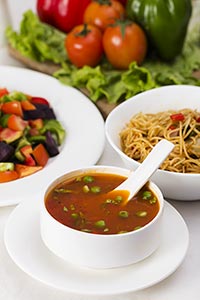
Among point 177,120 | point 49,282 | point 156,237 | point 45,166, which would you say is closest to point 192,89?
point 177,120

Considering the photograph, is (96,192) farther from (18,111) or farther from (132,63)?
(132,63)

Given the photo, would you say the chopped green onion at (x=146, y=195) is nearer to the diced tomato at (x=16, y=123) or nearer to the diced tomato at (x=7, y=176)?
the diced tomato at (x=7, y=176)

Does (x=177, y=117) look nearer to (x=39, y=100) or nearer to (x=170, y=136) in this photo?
(x=170, y=136)

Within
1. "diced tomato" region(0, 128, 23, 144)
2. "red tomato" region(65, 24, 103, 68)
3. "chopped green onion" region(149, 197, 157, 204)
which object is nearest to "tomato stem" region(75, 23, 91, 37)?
"red tomato" region(65, 24, 103, 68)

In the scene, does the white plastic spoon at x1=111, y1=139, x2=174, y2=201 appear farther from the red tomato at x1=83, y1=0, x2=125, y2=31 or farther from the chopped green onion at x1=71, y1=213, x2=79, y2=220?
the red tomato at x1=83, y1=0, x2=125, y2=31

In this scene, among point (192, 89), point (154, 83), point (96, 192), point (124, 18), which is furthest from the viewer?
point (124, 18)

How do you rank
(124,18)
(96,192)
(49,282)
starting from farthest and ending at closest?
1. (124,18)
2. (96,192)
3. (49,282)

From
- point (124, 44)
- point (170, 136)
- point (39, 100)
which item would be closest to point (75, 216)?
point (170, 136)
